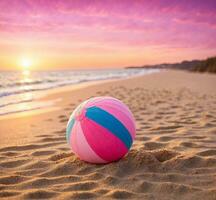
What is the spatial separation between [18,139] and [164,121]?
10.5 ft

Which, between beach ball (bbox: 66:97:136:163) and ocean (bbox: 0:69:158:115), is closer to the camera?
beach ball (bbox: 66:97:136:163)

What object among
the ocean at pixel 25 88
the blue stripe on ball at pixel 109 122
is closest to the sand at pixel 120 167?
the blue stripe on ball at pixel 109 122

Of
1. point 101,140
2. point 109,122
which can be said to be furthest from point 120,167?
point 109,122

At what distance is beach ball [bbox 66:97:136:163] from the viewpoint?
12.8 ft

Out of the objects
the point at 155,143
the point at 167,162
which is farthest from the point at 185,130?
the point at 167,162

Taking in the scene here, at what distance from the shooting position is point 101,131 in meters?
3.90

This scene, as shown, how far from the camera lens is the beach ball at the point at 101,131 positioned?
3.91 metres

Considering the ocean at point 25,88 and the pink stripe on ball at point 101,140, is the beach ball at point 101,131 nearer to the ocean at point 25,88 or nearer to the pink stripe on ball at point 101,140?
the pink stripe on ball at point 101,140

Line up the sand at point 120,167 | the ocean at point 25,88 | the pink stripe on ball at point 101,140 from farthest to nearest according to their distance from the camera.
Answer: the ocean at point 25,88, the pink stripe on ball at point 101,140, the sand at point 120,167

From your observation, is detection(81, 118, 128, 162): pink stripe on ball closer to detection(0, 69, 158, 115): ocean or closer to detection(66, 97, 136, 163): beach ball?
detection(66, 97, 136, 163): beach ball

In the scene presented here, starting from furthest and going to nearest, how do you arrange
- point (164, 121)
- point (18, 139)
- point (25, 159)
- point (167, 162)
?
point (164, 121) → point (18, 139) → point (25, 159) → point (167, 162)

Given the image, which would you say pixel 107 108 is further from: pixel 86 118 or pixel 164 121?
pixel 164 121

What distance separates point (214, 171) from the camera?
12.4 ft

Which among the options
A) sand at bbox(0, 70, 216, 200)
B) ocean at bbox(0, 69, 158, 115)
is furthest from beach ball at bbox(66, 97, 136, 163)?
ocean at bbox(0, 69, 158, 115)
